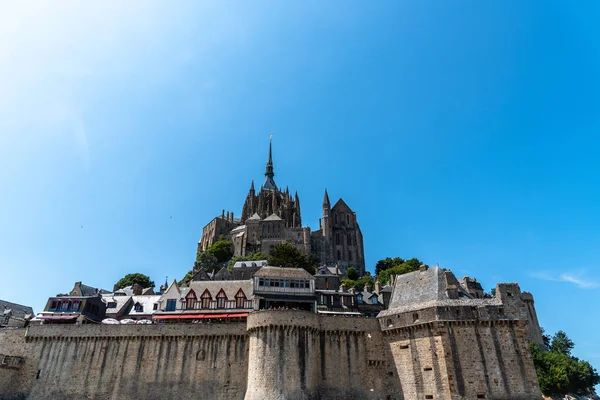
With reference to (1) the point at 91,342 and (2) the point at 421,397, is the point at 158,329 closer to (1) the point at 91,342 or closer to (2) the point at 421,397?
(1) the point at 91,342

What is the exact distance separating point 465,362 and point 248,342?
2164cm

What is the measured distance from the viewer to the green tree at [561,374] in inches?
1965

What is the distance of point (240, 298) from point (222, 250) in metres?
59.5

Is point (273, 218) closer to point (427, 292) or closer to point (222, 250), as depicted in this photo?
point (222, 250)

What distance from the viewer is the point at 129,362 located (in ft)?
142

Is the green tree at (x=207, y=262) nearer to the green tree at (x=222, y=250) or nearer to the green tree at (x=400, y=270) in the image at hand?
the green tree at (x=222, y=250)

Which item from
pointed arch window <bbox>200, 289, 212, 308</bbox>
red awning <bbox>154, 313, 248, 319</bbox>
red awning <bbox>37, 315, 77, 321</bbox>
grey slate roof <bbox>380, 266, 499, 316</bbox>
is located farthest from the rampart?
pointed arch window <bbox>200, 289, 212, 308</bbox>

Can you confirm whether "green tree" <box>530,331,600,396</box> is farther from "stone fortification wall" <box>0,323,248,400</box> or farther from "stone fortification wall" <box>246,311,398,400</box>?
"stone fortification wall" <box>0,323,248,400</box>

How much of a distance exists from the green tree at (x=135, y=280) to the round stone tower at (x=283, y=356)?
5862 cm

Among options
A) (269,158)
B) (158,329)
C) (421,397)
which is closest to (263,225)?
(269,158)

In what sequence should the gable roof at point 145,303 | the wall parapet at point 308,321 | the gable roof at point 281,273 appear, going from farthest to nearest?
the gable roof at point 145,303, the gable roof at point 281,273, the wall parapet at point 308,321

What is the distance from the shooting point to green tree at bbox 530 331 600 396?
164 ft

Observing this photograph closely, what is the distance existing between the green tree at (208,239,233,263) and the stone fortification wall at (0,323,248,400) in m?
60.6

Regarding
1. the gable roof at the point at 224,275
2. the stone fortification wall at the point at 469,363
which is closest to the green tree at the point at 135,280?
the gable roof at the point at 224,275
